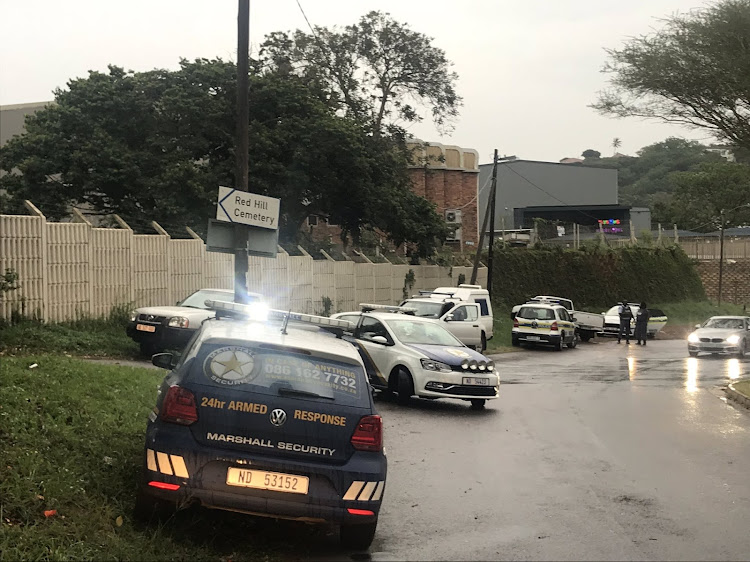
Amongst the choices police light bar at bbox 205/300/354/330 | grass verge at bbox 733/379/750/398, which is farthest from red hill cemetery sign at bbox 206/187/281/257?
grass verge at bbox 733/379/750/398

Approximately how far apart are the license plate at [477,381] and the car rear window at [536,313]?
20084mm

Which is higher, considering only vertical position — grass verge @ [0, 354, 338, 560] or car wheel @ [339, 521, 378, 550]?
grass verge @ [0, 354, 338, 560]

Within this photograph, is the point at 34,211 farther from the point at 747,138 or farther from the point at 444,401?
the point at 747,138

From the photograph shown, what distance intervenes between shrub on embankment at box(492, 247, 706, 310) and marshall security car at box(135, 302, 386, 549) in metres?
45.3

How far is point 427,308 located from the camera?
96.7 feet

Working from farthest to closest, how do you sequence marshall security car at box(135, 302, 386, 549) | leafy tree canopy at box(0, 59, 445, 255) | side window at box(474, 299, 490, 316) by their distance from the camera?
side window at box(474, 299, 490, 316) → leafy tree canopy at box(0, 59, 445, 255) → marshall security car at box(135, 302, 386, 549)

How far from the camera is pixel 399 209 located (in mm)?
39281

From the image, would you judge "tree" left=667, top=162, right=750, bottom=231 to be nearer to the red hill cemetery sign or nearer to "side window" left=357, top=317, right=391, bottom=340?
"side window" left=357, top=317, right=391, bottom=340

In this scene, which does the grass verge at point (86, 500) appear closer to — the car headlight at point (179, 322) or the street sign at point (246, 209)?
the street sign at point (246, 209)

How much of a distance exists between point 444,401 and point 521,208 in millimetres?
61461

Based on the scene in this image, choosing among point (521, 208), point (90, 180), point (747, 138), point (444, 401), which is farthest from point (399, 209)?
point (521, 208)

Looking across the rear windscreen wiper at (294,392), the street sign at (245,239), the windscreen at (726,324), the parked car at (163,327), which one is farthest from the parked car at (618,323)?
the rear windscreen wiper at (294,392)

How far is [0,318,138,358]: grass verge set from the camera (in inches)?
721

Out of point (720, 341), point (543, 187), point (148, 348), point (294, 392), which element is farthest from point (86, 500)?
point (543, 187)
